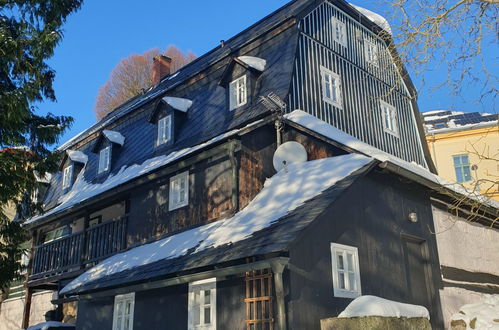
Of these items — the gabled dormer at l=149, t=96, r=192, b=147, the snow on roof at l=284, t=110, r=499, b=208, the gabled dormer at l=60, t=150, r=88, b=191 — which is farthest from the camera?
the gabled dormer at l=60, t=150, r=88, b=191

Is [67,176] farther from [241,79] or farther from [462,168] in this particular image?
[462,168]

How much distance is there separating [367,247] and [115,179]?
31.4 ft

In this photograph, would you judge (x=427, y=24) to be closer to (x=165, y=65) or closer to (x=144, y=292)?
(x=144, y=292)

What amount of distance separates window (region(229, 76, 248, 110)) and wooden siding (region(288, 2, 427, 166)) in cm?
158

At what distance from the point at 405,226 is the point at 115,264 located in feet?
25.3

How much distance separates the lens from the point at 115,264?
1373cm

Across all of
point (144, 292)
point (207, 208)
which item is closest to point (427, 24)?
point (207, 208)

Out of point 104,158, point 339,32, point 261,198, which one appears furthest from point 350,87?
point 104,158

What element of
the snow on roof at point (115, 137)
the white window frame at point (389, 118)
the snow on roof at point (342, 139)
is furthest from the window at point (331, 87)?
the snow on roof at point (115, 137)

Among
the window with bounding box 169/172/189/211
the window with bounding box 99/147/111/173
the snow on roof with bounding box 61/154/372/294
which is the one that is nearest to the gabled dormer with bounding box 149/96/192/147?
the window with bounding box 169/172/189/211

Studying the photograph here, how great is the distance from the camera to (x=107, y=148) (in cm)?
1927

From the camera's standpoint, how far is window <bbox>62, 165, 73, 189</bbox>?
827 inches

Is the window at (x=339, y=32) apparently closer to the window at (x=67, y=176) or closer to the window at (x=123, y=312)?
the window at (x=123, y=312)

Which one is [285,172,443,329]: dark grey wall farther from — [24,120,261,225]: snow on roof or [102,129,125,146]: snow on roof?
[102,129,125,146]: snow on roof
